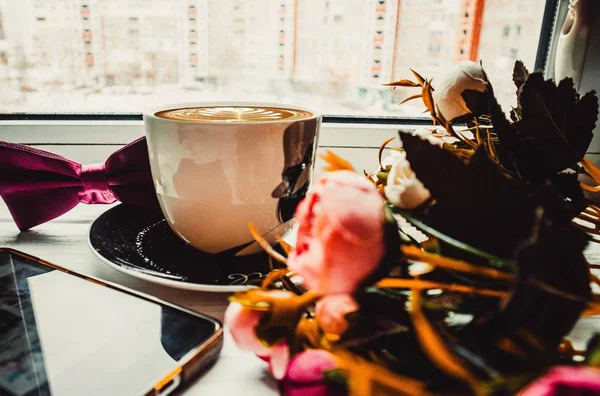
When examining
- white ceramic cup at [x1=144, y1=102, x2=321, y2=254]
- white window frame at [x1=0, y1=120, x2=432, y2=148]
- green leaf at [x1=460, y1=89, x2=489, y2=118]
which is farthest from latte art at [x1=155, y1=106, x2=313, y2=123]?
white window frame at [x1=0, y1=120, x2=432, y2=148]

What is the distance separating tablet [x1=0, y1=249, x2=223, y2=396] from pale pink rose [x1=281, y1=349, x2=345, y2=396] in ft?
0.26

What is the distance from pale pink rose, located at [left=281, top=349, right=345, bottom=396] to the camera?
0.66ft

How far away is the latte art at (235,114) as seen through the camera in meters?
0.39

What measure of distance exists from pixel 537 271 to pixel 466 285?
43mm

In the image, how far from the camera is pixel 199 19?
0.65m

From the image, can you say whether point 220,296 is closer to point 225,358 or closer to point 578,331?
point 225,358

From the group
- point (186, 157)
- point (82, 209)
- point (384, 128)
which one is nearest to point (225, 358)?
point (186, 157)

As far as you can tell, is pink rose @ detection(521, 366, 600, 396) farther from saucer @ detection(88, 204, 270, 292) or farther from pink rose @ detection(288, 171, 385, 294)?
saucer @ detection(88, 204, 270, 292)

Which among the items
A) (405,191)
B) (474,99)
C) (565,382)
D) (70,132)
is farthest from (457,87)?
(70,132)

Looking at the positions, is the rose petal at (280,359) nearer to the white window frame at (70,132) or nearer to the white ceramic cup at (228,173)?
the white ceramic cup at (228,173)

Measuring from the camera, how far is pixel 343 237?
0.59ft

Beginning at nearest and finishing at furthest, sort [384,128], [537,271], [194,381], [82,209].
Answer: [537,271] < [194,381] < [82,209] < [384,128]

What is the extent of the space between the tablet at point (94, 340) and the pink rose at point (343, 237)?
115mm

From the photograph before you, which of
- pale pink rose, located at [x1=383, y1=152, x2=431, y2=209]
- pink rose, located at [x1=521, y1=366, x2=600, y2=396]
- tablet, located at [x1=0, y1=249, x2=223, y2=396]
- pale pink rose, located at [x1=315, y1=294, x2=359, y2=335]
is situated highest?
pale pink rose, located at [x1=383, y1=152, x2=431, y2=209]
